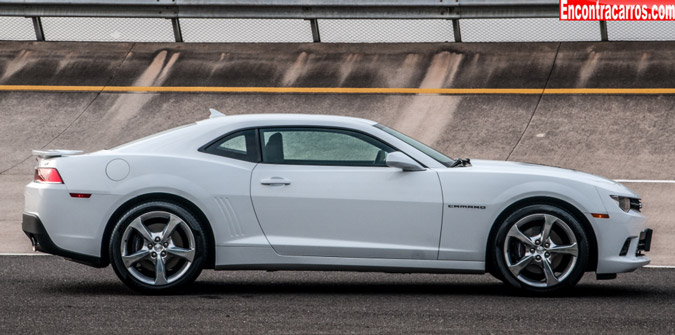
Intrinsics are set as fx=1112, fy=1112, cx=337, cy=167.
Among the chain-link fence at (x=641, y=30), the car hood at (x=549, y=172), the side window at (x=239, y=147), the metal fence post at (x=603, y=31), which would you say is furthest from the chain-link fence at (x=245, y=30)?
the car hood at (x=549, y=172)

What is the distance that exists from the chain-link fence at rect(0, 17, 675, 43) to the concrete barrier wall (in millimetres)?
205

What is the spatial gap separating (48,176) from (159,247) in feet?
3.26

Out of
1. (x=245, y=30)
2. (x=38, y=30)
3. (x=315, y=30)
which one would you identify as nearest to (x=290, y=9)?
(x=315, y=30)

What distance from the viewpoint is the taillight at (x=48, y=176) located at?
7926mm

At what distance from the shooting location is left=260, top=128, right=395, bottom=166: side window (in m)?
7.91

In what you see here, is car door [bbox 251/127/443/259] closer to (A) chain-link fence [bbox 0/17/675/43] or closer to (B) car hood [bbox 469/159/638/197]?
(B) car hood [bbox 469/159/638/197]

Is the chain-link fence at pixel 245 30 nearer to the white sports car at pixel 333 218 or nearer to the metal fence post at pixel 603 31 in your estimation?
the metal fence post at pixel 603 31

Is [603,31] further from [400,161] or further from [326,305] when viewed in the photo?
[326,305]

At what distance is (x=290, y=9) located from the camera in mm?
18094

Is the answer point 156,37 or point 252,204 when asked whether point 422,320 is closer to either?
point 252,204

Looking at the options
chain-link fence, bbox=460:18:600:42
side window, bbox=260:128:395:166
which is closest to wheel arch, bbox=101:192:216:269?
side window, bbox=260:128:395:166

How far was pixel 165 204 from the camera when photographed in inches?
307

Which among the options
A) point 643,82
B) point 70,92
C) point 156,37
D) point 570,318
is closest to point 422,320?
point 570,318

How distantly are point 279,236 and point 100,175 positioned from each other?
4.42ft
